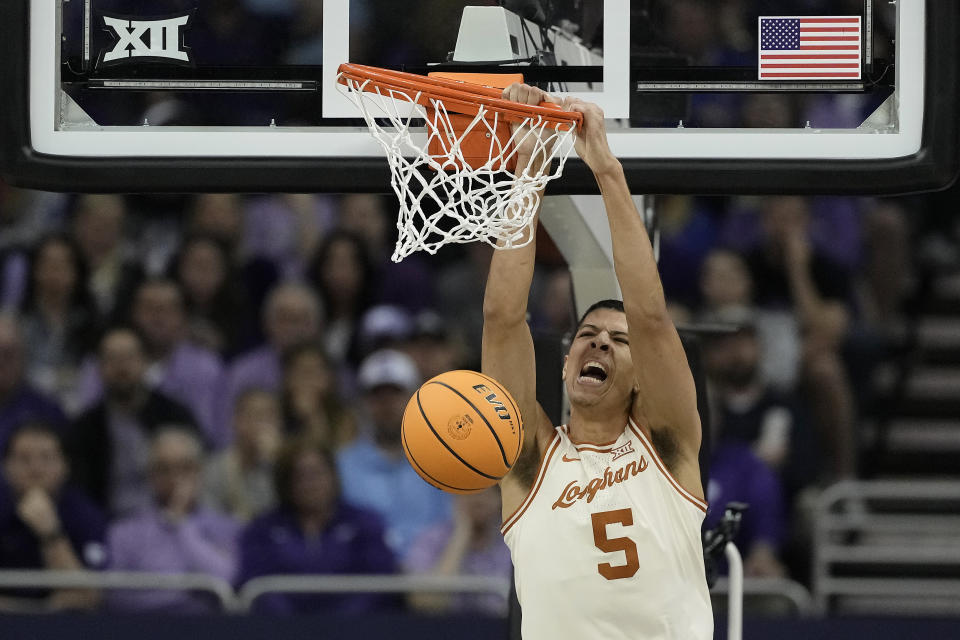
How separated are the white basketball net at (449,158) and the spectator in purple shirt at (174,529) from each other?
10.2 ft

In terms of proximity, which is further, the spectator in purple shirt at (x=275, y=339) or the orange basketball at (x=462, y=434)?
the spectator in purple shirt at (x=275, y=339)

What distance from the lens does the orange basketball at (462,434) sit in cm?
335

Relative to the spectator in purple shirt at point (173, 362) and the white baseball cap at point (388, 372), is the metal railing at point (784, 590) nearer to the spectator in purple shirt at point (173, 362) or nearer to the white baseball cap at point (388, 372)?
the white baseball cap at point (388, 372)

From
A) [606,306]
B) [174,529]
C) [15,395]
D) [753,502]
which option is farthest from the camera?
[15,395]

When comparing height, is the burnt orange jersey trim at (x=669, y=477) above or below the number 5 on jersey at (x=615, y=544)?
above

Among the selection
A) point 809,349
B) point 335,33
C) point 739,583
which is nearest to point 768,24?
point 335,33

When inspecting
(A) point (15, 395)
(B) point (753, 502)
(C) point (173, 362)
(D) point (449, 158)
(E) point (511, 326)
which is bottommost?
(B) point (753, 502)

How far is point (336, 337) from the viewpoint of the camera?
7.06m

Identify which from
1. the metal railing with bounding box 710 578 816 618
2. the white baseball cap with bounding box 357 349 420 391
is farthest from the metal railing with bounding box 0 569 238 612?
the metal railing with bounding box 710 578 816 618

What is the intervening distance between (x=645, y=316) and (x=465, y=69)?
2.48 feet

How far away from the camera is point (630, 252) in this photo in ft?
11.5

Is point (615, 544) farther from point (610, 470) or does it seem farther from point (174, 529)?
point (174, 529)

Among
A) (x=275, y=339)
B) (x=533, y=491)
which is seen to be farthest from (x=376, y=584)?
(x=533, y=491)

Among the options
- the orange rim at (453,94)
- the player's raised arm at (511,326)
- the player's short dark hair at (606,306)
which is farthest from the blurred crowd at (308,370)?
the orange rim at (453,94)
